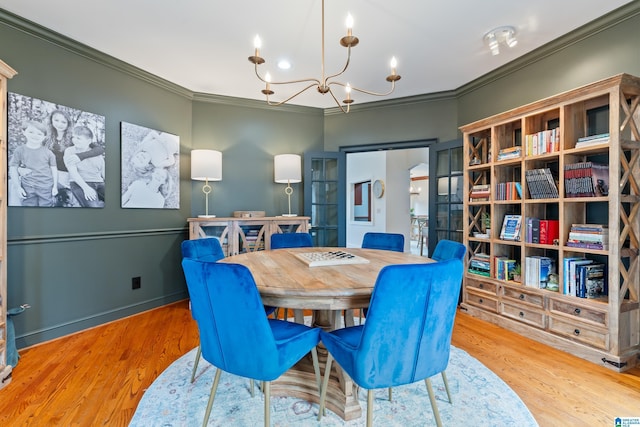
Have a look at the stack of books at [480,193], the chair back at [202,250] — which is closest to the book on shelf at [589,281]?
the stack of books at [480,193]

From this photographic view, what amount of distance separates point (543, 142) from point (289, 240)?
236 centimetres

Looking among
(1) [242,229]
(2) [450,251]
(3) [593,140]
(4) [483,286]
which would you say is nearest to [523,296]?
(4) [483,286]

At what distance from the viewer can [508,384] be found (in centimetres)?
195

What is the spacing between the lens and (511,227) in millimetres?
2949

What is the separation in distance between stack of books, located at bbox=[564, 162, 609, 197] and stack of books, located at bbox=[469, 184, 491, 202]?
779 mm

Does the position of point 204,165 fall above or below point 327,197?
above

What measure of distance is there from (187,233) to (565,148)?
3.86 metres

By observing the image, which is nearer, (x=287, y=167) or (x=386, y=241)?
(x=386, y=241)

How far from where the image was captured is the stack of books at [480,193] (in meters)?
3.17

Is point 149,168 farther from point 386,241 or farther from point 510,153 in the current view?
point 510,153

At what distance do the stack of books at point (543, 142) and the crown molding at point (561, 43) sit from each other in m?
0.78

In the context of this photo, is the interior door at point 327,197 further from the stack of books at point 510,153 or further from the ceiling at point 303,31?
the stack of books at point 510,153

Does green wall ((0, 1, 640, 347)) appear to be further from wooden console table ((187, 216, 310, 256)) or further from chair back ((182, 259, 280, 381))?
chair back ((182, 259, 280, 381))

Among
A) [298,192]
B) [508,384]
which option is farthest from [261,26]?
[508,384]
